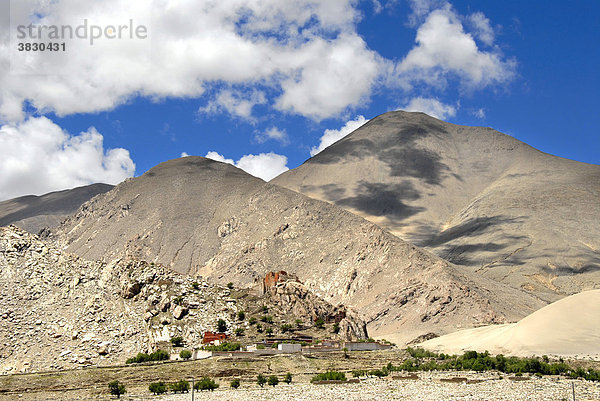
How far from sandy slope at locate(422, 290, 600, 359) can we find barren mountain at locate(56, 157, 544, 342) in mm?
30702

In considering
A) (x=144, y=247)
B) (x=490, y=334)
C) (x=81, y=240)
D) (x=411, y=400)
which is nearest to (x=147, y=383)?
(x=411, y=400)

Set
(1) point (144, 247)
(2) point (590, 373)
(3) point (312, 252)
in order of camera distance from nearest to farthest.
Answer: (2) point (590, 373)
(3) point (312, 252)
(1) point (144, 247)

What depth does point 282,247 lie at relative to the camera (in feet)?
473

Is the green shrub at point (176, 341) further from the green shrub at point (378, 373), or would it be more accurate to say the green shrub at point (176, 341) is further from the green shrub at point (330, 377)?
the green shrub at point (378, 373)

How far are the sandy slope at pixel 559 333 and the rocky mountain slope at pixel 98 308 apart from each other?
16272mm

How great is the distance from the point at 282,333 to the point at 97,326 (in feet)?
58.6

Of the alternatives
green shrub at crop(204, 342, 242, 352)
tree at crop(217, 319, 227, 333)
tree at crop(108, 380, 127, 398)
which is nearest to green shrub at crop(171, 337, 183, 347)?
green shrub at crop(204, 342, 242, 352)

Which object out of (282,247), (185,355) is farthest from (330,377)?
(282,247)

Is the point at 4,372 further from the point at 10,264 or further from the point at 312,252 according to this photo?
the point at 312,252

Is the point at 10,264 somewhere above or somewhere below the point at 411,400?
above

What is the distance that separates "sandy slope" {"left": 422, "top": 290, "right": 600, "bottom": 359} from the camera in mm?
59312

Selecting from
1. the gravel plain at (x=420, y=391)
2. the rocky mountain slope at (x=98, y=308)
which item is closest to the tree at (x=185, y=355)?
the rocky mountain slope at (x=98, y=308)

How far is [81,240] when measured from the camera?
553 feet

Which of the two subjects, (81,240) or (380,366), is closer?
(380,366)
